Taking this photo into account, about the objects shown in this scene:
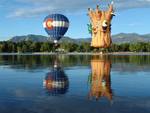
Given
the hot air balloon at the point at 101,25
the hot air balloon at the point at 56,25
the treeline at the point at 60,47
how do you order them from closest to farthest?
the hot air balloon at the point at 101,25
the hot air balloon at the point at 56,25
the treeline at the point at 60,47

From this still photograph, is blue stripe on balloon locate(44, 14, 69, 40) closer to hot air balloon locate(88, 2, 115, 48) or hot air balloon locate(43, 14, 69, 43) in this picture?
hot air balloon locate(43, 14, 69, 43)

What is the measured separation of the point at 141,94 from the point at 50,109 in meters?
5.28

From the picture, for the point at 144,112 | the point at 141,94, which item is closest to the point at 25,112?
the point at 144,112

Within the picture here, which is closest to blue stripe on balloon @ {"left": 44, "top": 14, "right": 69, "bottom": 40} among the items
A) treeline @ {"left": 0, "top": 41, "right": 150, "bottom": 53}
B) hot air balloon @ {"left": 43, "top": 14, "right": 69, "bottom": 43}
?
hot air balloon @ {"left": 43, "top": 14, "right": 69, "bottom": 43}

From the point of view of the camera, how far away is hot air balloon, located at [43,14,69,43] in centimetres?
7206

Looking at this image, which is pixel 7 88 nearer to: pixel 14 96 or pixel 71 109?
pixel 14 96

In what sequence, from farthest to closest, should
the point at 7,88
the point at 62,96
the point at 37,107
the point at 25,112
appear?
the point at 7,88
the point at 62,96
the point at 37,107
the point at 25,112

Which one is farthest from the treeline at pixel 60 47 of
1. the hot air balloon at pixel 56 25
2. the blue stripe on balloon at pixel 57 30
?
the hot air balloon at pixel 56 25

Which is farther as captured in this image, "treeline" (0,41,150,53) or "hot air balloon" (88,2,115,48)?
"treeline" (0,41,150,53)

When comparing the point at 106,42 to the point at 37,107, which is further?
→ the point at 106,42

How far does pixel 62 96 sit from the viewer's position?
17016mm

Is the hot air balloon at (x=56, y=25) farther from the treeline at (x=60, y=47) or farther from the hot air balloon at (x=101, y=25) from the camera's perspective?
the treeline at (x=60, y=47)

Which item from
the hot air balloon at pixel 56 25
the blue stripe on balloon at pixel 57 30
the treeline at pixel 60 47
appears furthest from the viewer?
the treeline at pixel 60 47

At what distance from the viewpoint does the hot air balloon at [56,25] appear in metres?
72.1
